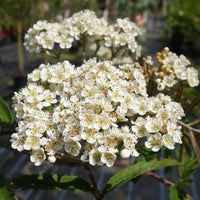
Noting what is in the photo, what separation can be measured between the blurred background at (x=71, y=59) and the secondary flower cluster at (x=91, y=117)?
26 centimetres

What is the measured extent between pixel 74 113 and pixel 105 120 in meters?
0.07

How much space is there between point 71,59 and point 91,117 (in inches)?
32.1

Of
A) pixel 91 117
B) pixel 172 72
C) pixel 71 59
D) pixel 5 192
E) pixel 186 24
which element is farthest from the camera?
pixel 186 24

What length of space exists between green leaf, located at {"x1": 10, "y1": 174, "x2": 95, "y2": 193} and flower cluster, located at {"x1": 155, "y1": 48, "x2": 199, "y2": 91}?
1.24 ft

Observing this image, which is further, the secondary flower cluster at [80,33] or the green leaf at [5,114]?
the secondary flower cluster at [80,33]

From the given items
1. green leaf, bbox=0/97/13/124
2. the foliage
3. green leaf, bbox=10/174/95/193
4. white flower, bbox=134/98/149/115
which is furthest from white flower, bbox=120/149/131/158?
the foliage

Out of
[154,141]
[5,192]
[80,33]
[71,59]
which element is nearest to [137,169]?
[154,141]

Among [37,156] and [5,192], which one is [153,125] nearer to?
[37,156]

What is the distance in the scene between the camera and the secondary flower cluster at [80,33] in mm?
966

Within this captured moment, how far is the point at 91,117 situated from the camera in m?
0.60

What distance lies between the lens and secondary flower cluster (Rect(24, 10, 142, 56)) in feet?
3.17

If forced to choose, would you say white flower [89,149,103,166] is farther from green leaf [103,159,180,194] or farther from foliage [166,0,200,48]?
foliage [166,0,200,48]

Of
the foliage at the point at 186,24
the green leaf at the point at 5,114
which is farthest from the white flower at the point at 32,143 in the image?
the foliage at the point at 186,24

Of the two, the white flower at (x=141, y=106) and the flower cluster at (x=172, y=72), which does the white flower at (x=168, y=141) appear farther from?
the flower cluster at (x=172, y=72)
